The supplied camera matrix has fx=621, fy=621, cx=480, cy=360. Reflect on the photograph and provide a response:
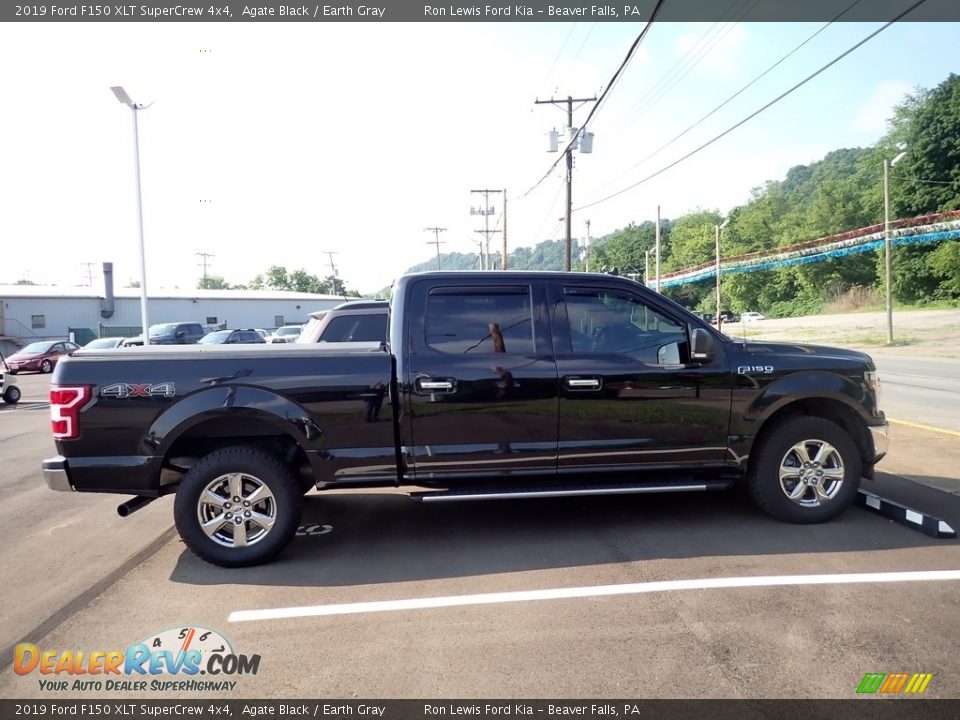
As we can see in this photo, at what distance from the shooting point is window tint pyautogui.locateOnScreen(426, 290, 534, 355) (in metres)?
4.67

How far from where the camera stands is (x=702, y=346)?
15.2ft

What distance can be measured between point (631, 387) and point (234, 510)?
301 cm

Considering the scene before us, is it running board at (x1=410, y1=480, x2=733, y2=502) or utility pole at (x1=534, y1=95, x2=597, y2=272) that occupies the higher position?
utility pole at (x1=534, y1=95, x2=597, y2=272)

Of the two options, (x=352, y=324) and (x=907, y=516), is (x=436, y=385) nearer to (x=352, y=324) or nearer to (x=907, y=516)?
(x=907, y=516)

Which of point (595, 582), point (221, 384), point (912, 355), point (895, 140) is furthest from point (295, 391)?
point (895, 140)

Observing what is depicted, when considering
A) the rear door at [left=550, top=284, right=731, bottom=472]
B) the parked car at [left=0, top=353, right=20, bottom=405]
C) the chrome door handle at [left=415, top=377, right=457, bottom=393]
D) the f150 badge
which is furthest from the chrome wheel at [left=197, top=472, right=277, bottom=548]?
the parked car at [left=0, top=353, right=20, bottom=405]

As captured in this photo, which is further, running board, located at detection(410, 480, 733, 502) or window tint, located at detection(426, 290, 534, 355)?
window tint, located at detection(426, 290, 534, 355)

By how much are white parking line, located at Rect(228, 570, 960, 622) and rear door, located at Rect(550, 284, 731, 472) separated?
1032 millimetres

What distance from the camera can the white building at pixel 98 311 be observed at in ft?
143

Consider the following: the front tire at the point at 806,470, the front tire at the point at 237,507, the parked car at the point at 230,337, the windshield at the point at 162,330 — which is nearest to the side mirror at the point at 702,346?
the front tire at the point at 806,470

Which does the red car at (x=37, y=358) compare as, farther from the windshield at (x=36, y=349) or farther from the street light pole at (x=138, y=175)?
the street light pole at (x=138, y=175)

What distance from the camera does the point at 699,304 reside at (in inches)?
3063

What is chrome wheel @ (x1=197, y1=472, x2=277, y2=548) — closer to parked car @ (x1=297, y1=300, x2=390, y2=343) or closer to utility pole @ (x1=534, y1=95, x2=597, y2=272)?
parked car @ (x1=297, y1=300, x2=390, y2=343)

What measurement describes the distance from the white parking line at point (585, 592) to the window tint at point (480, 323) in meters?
1.73
